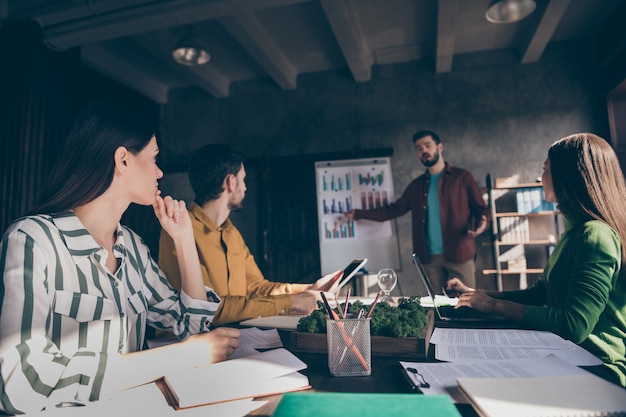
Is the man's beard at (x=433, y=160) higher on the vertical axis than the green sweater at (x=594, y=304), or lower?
higher

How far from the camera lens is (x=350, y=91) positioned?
18.4ft

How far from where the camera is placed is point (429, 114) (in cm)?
534

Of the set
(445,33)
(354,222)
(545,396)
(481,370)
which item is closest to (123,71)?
(354,222)

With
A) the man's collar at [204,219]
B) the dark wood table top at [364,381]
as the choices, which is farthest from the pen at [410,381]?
the man's collar at [204,219]

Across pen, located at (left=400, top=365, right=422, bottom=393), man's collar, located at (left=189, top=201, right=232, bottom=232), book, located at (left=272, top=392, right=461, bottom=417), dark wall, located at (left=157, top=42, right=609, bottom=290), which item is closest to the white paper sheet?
pen, located at (left=400, top=365, right=422, bottom=393)

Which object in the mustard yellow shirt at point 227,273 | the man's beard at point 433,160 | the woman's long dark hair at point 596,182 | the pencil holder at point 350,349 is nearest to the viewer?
the pencil holder at point 350,349

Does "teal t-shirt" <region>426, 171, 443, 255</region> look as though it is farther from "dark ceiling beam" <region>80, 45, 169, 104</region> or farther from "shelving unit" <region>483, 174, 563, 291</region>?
"dark ceiling beam" <region>80, 45, 169, 104</region>

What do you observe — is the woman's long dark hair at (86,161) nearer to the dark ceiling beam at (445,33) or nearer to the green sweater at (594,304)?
the green sweater at (594,304)

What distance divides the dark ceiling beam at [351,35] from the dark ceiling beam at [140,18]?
1.53ft

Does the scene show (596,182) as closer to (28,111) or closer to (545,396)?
(545,396)

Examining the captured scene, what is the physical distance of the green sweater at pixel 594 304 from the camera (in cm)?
129

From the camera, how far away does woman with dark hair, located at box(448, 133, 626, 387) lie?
129 cm

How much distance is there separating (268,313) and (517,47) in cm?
486

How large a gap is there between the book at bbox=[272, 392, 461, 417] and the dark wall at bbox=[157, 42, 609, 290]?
4646mm
